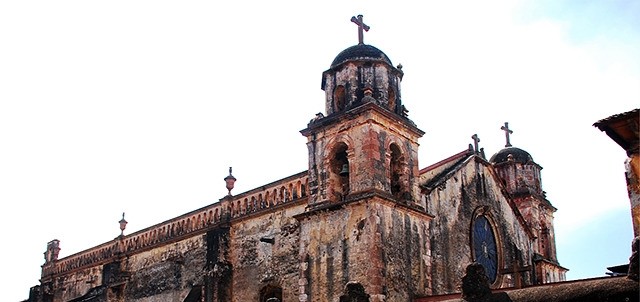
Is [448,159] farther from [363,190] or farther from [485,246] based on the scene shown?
[363,190]

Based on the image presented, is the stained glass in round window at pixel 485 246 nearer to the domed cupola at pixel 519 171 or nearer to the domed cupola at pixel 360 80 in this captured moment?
the domed cupola at pixel 519 171

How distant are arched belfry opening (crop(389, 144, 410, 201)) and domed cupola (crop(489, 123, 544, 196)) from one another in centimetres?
Result: 659

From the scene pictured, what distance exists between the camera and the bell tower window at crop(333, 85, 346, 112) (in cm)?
1736

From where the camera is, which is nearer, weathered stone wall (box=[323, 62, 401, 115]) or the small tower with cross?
weathered stone wall (box=[323, 62, 401, 115])

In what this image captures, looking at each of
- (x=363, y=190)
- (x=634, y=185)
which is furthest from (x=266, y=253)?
(x=634, y=185)

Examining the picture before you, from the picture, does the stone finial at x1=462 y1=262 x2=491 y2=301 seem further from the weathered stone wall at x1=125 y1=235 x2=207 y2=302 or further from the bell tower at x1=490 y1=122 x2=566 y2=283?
the bell tower at x1=490 y1=122 x2=566 y2=283

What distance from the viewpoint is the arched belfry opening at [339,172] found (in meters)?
16.7

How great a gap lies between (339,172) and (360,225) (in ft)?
6.35

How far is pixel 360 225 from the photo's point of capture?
15.4 m

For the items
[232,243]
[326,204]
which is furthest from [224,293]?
[326,204]

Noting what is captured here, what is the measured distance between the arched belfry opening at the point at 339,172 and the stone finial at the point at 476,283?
5320 millimetres

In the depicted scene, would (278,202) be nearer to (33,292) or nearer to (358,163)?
(358,163)

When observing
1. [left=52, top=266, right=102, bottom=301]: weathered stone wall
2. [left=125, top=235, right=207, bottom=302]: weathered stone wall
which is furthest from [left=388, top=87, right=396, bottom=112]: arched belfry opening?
[left=52, top=266, right=102, bottom=301]: weathered stone wall

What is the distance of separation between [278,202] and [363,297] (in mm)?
5760
